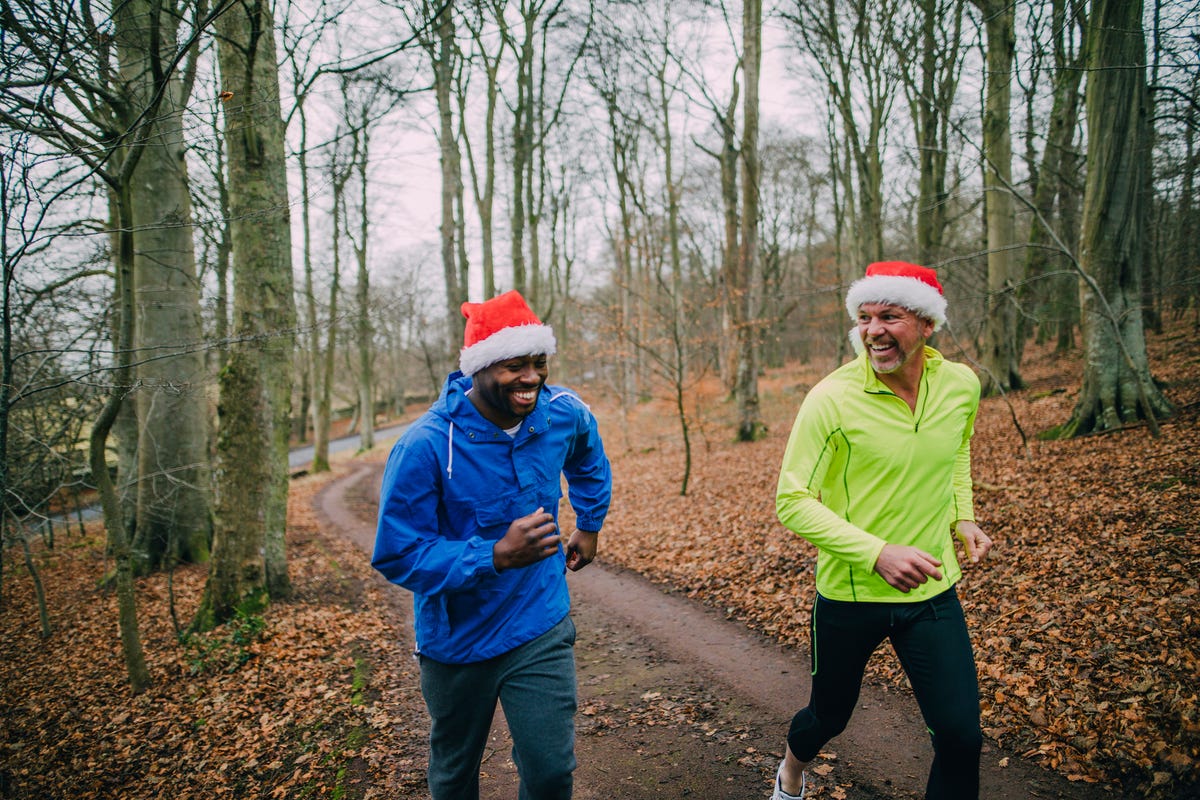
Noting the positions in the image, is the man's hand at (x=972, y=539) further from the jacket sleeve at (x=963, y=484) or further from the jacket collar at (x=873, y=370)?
the jacket collar at (x=873, y=370)

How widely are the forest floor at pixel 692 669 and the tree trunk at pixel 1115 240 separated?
57cm

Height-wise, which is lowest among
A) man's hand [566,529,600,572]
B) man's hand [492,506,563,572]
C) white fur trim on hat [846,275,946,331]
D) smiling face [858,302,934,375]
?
man's hand [566,529,600,572]

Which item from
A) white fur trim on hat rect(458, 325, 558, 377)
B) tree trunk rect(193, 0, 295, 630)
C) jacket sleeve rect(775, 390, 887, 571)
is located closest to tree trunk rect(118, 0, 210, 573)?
tree trunk rect(193, 0, 295, 630)

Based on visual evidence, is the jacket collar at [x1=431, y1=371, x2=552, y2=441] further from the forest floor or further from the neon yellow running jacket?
the forest floor

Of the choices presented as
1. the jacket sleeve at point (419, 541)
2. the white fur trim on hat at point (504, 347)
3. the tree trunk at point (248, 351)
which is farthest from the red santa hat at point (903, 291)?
the tree trunk at point (248, 351)

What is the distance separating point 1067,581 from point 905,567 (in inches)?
141

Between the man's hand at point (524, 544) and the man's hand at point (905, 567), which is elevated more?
the man's hand at point (524, 544)

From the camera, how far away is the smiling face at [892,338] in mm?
2438

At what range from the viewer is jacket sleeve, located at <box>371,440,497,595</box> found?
6.74 feet

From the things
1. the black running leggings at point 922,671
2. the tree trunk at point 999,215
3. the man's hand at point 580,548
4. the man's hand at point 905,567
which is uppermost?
the tree trunk at point 999,215

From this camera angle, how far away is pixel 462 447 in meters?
2.26

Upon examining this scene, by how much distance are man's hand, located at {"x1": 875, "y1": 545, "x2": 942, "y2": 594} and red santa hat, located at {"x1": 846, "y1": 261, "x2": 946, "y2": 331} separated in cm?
100

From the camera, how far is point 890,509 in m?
2.36

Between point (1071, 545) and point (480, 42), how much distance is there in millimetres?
15784
